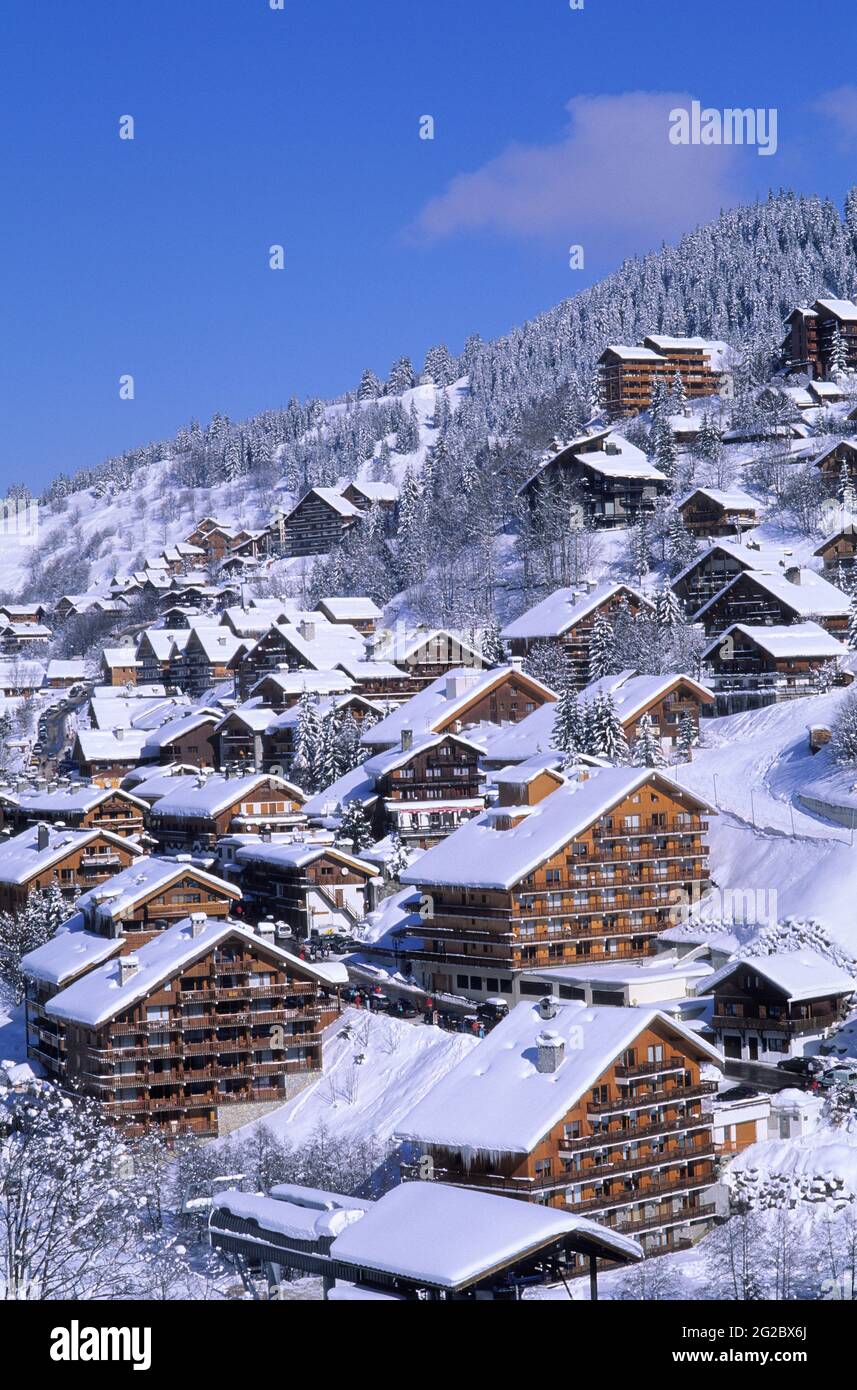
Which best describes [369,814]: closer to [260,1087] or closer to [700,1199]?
[260,1087]

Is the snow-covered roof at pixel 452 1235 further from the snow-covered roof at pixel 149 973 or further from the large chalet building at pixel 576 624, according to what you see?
the large chalet building at pixel 576 624

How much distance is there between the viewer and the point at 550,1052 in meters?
37.0

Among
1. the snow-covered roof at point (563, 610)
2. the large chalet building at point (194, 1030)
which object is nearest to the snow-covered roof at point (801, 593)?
the snow-covered roof at point (563, 610)

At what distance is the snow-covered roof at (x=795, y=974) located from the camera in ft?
140

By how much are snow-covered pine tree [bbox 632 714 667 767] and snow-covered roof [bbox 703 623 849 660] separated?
970cm

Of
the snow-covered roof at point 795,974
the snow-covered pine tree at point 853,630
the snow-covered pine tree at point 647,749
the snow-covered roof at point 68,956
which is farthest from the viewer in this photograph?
the snow-covered pine tree at point 853,630

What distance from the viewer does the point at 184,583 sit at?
14200 cm

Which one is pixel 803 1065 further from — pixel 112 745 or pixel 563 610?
pixel 112 745

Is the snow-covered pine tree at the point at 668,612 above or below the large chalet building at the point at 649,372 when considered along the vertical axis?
below

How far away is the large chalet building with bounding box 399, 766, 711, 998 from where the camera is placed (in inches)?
2062

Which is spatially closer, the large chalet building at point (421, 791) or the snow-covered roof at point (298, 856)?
the snow-covered roof at point (298, 856)

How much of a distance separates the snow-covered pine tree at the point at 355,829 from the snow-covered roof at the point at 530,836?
10.5m
